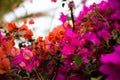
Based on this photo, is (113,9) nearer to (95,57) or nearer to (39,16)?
(95,57)

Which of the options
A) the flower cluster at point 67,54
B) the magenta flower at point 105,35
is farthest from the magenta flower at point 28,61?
the magenta flower at point 105,35

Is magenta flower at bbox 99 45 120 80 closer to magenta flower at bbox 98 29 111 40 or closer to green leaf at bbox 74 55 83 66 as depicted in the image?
green leaf at bbox 74 55 83 66

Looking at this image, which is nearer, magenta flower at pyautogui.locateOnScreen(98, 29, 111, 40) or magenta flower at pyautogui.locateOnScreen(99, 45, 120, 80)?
magenta flower at pyautogui.locateOnScreen(99, 45, 120, 80)

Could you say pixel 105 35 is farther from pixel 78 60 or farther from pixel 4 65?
pixel 4 65

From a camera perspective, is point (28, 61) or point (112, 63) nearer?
point (112, 63)

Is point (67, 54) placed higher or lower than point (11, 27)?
lower

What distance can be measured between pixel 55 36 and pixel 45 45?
68 millimetres

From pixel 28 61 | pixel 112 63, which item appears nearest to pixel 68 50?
pixel 28 61

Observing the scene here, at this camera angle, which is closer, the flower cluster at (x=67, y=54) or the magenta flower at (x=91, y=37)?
the flower cluster at (x=67, y=54)

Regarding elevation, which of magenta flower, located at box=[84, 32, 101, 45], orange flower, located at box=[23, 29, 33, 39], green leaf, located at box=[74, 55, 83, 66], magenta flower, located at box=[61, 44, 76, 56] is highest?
orange flower, located at box=[23, 29, 33, 39]

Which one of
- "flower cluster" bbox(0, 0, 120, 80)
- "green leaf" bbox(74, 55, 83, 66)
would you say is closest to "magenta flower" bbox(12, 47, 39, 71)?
"flower cluster" bbox(0, 0, 120, 80)

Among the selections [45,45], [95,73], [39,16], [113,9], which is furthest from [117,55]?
Result: [39,16]

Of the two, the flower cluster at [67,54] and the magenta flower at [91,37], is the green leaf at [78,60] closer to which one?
the flower cluster at [67,54]

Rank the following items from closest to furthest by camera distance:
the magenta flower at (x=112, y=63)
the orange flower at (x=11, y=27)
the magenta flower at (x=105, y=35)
A: the magenta flower at (x=112, y=63) → the magenta flower at (x=105, y=35) → the orange flower at (x=11, y=27)
